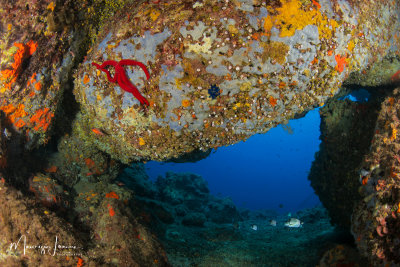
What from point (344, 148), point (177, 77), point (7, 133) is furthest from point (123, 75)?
point (344, 148)

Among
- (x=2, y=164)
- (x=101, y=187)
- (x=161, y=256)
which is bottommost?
(x=161, y=256)

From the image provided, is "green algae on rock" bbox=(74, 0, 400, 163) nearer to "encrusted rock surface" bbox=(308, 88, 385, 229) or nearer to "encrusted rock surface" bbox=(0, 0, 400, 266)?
"encrusted rock surface" bbox=(0, 0, 400, 266)

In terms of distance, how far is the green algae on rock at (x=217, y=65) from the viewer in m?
3.84

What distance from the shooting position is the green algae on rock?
3.84 meters

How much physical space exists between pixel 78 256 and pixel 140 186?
7.16m

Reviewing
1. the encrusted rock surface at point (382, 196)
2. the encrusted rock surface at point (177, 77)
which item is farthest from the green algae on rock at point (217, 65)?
the encrusted rock surface at point (382, 196)

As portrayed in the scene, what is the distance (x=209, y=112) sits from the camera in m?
4.28

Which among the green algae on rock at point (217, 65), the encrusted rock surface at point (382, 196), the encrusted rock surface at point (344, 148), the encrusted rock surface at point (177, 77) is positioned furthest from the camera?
the encrusted rock surface at point (344, 148)

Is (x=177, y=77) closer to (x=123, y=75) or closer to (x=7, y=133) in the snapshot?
(x=123, y=75)

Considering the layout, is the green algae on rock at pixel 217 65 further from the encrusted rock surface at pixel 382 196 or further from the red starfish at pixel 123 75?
the encrusted rock surface at pixel 382 196

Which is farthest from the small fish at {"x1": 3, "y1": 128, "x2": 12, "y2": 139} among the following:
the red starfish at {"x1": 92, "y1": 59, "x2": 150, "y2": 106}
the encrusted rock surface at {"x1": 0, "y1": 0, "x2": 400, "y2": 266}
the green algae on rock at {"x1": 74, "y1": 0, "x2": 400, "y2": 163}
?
the red starfish at {"x1": 92, "y1": 59, "x2": 150, "y2": 106}

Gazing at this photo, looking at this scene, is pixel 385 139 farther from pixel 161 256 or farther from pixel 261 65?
pixel 161 256

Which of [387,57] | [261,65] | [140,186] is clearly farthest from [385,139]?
[140,186]

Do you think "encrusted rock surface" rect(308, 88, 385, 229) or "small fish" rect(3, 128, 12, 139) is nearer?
"small fish" rect(3, 128, 12, 139)
